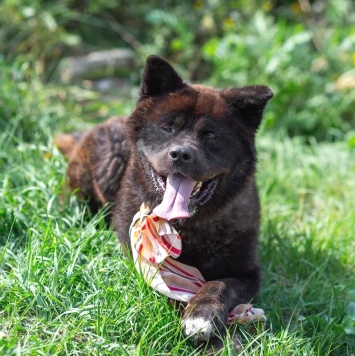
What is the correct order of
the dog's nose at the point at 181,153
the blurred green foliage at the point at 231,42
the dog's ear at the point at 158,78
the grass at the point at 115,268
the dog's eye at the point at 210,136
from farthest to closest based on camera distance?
1. the blurred green foliage at the point at 231,42
2. the dog's ear at the point at 158,78
3. the dog's eye at the point at 210,136
4. the dog's nose at the point at 181,153
5. the grass at the point at 115,268

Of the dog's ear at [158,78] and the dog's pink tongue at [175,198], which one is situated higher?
the dog's ear at [158,78]

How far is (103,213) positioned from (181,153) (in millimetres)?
1153

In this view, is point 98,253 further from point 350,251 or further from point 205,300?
point 350,251

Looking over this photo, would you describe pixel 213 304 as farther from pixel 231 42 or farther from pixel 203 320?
pixel 231 42

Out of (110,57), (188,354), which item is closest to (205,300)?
(188,354)

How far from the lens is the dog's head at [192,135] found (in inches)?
134

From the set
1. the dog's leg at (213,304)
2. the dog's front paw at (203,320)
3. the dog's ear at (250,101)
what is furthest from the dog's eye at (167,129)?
the dog's front paw at (203,320)

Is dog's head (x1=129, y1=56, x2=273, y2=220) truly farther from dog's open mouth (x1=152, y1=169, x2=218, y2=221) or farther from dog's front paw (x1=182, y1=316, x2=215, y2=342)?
dog's front paw (x1=182, y1=316, x2=215, y2=342)

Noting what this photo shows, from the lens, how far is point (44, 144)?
5.32 m

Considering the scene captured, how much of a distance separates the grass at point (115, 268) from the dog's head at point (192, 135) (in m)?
0.57

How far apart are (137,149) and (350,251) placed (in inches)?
71.1

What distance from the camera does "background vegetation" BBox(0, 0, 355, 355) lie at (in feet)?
10.3

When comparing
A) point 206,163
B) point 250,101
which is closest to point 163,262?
point 206,163

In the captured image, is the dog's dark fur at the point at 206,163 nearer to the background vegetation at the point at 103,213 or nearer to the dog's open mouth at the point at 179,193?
the dog's open mouth at the point at 179,193
